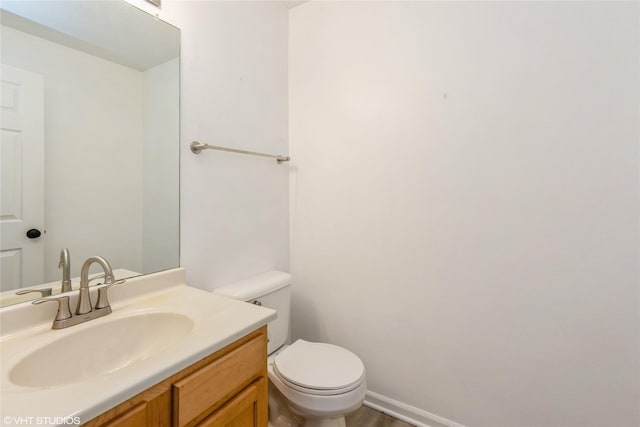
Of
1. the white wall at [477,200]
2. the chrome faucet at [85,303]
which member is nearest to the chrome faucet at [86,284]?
the chrome faucet at [85,303]

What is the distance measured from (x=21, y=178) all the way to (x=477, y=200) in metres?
1.69

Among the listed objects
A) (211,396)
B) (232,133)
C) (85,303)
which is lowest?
(211,396)

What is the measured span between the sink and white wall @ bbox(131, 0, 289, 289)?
13.9 inches

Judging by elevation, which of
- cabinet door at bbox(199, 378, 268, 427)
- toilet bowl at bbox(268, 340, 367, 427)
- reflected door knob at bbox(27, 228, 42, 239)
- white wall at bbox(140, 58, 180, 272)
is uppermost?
white wall at bbox(140, 58, 180, 272)

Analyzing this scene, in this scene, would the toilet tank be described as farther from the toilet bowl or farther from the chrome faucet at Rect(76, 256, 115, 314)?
the chrome faucet at Rect(76, 256, 115, 314)

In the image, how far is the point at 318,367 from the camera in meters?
1.28

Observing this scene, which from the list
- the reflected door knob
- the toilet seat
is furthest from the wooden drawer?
the reflected door knob

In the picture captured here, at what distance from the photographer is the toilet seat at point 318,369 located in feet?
3.82

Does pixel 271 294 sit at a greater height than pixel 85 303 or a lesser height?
lesser

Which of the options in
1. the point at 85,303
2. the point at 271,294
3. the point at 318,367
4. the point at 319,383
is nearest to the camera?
the point at 85,303

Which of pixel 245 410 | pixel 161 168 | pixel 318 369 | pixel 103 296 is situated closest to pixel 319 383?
pixel 318 369

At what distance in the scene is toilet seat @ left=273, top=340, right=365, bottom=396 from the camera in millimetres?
1164

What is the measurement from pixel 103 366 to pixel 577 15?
6.82ft

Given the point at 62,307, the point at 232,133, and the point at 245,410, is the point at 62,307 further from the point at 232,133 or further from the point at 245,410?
the point at 232,133
